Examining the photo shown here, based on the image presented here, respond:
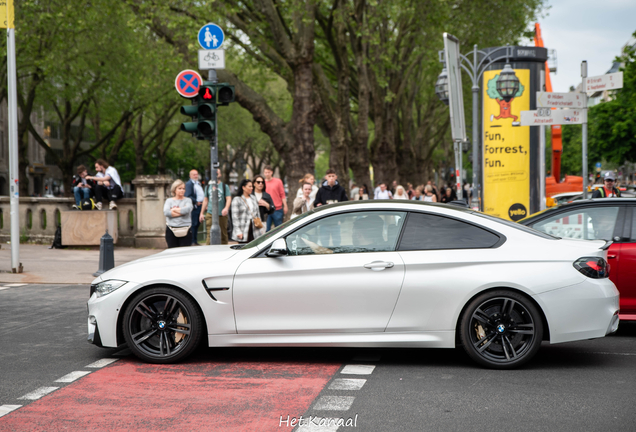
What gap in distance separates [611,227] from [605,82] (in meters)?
5.06

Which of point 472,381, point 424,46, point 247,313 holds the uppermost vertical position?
point 424,46

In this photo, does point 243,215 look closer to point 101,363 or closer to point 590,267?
point 101,363

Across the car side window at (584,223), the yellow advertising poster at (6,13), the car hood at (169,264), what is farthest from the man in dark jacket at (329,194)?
the car hood at (169,264)

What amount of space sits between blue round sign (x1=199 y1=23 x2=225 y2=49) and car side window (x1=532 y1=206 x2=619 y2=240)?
19.4 ft

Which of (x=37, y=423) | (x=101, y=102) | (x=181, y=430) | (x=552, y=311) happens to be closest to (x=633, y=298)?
(x=552, y=311)

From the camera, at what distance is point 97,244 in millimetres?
17281

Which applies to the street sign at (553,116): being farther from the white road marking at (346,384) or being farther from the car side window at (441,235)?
the white road marking at (346,384)

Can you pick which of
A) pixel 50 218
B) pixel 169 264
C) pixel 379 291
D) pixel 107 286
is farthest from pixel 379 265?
pixel 50 218

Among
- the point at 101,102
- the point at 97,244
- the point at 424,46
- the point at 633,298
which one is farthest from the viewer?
the point at 101,102

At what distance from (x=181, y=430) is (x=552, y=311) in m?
3.07

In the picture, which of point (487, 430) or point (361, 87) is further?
point (361, 87)

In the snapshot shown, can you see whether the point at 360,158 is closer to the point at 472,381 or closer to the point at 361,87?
the point at 361,87

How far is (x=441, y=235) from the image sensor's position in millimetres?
5949

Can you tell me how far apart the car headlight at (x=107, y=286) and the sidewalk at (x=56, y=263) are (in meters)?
5.83
